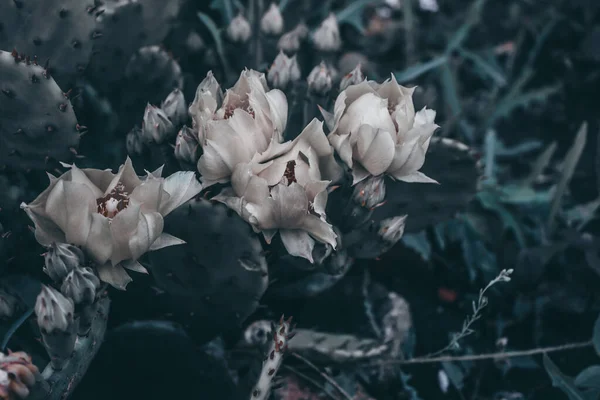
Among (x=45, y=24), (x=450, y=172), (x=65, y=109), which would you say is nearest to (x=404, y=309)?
(x=450, y=172)

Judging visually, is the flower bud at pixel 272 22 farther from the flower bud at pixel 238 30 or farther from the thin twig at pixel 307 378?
the thin twig at pixel 307 378

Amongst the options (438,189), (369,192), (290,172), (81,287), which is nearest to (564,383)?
(438,189)

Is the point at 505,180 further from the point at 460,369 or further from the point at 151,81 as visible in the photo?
the point at 151,81

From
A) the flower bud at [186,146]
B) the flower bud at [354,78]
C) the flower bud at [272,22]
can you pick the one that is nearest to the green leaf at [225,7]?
the flower bud at [272,22]

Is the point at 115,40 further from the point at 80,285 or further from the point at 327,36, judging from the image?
the point at 80,285

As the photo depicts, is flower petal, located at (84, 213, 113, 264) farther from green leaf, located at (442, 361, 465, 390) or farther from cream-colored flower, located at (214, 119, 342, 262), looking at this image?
green leaf, located at (442, 361, 465, 390)

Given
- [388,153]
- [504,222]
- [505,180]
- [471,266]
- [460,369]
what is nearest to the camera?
[388,153]
